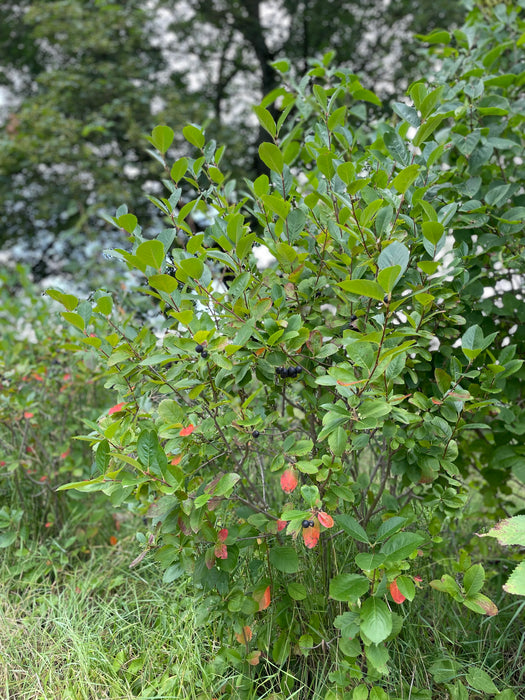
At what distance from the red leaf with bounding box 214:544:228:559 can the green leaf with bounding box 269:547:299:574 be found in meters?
0.16

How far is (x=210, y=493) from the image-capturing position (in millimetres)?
1335

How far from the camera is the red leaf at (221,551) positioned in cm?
137

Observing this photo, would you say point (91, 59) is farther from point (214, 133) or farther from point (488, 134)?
point (488, 134)

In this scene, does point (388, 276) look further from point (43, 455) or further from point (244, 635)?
point (43, 455)

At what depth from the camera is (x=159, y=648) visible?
1784mm

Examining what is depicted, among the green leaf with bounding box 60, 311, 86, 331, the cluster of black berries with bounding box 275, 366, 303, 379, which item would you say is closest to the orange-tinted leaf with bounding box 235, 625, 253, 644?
the cluster of black berries with bounding box 275, 366, 303, 379

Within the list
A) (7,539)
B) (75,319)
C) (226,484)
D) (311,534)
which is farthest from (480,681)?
(7,539)

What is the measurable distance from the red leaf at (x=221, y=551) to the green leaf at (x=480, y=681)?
31.5 inches

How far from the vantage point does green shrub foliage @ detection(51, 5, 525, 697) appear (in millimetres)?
1258

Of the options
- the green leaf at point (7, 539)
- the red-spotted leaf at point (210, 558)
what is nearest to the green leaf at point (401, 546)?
the red-spotted leaf at point (210, 558)

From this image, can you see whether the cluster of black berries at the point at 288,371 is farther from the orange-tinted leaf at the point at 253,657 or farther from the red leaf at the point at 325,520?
the orange-tinted leaf at the point at 253,657

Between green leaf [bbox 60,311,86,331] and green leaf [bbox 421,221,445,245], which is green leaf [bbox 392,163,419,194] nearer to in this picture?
green leaf [bbox 421,221,445,245]

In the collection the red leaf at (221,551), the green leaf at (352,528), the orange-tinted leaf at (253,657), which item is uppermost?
the green leaf at (352,528)

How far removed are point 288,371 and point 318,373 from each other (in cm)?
12
